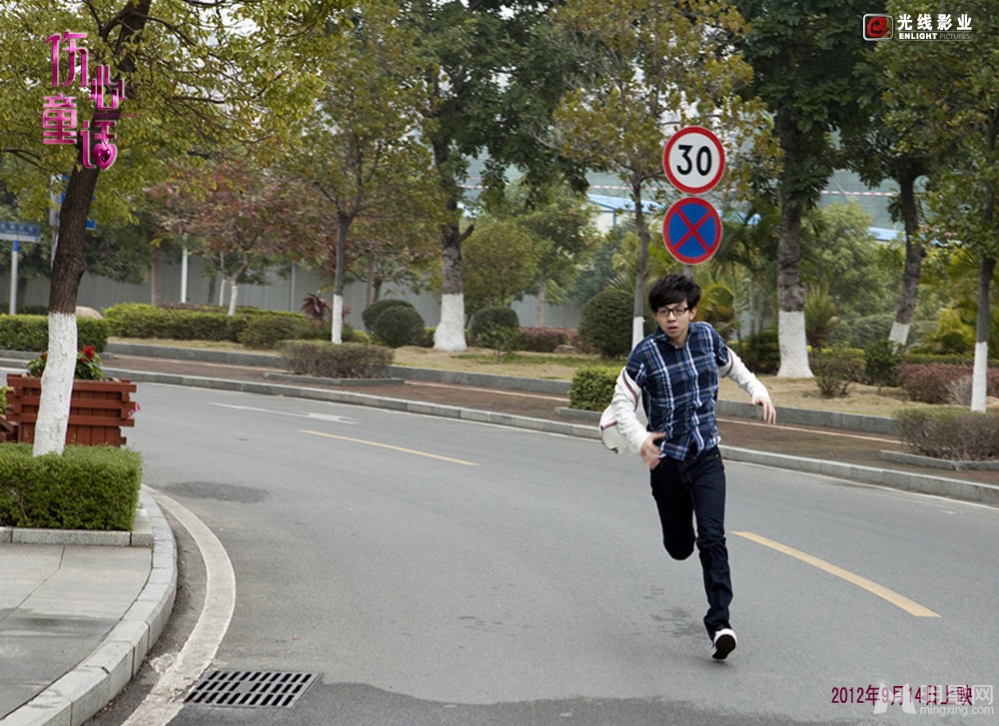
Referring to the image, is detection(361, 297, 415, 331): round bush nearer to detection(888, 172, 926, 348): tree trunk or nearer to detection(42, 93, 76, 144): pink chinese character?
detection(888, 172, 926, 348): tree trunk

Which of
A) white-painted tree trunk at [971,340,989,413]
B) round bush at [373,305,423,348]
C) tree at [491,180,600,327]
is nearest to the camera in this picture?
white-painted tree trunk at [971,340,989,413]

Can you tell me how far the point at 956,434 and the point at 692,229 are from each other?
12.9ft

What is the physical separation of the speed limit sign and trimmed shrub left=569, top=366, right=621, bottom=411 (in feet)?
18.7

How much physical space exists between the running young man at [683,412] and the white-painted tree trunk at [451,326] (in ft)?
92.6

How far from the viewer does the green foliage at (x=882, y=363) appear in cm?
2527

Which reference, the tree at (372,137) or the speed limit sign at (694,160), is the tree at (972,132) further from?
the tree at (372,137)

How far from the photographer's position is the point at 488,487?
12.4 m

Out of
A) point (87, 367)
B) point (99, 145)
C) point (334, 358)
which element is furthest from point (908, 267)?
point (99, 145)

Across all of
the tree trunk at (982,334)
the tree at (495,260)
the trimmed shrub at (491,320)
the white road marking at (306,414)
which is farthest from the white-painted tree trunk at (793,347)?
the tree at (495,260)

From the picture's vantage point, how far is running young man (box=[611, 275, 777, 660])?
633 centimetres

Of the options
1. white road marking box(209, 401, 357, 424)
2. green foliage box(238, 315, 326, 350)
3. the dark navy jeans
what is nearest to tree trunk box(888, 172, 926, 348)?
green foliage box(238, 315, 326, 350)

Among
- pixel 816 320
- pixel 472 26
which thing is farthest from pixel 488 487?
pixel 816 320

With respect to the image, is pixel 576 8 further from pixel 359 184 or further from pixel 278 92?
pixel 278 92

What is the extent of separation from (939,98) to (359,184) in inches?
506
